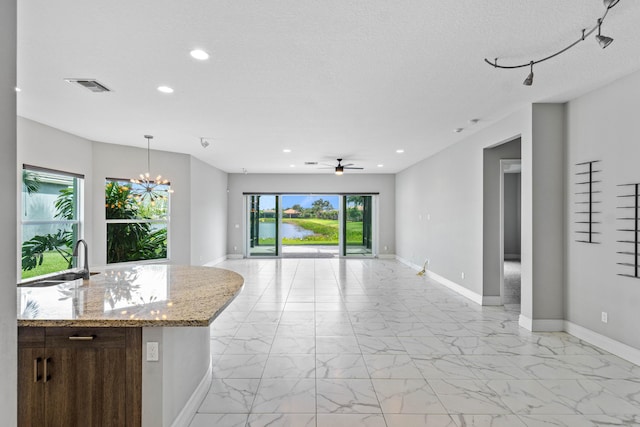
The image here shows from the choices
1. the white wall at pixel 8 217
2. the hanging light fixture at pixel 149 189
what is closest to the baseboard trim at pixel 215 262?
the hanging light fixture at pixel 149 189

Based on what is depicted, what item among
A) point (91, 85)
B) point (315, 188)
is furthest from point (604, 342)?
point (315, 188)

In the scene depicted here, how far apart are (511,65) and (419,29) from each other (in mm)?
1170

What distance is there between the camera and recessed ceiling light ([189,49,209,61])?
8.77 ft

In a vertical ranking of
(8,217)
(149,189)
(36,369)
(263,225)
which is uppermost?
(149,189)

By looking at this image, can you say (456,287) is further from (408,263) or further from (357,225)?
(357,225)

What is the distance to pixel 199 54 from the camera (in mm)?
2719

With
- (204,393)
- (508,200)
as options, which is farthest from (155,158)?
(508,200)

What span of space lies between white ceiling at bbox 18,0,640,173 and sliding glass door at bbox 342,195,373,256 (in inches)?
224

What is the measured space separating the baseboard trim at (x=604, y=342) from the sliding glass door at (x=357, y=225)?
699 cm

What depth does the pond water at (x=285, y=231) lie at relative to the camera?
34.8 ft

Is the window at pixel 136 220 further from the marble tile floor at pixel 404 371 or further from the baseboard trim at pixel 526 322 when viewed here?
the baseboard trim at pixel 526 322

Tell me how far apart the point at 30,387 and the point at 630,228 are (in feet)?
16.0

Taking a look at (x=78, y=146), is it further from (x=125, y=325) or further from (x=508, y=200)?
(x=508, y=200)

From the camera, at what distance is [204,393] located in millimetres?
2557
